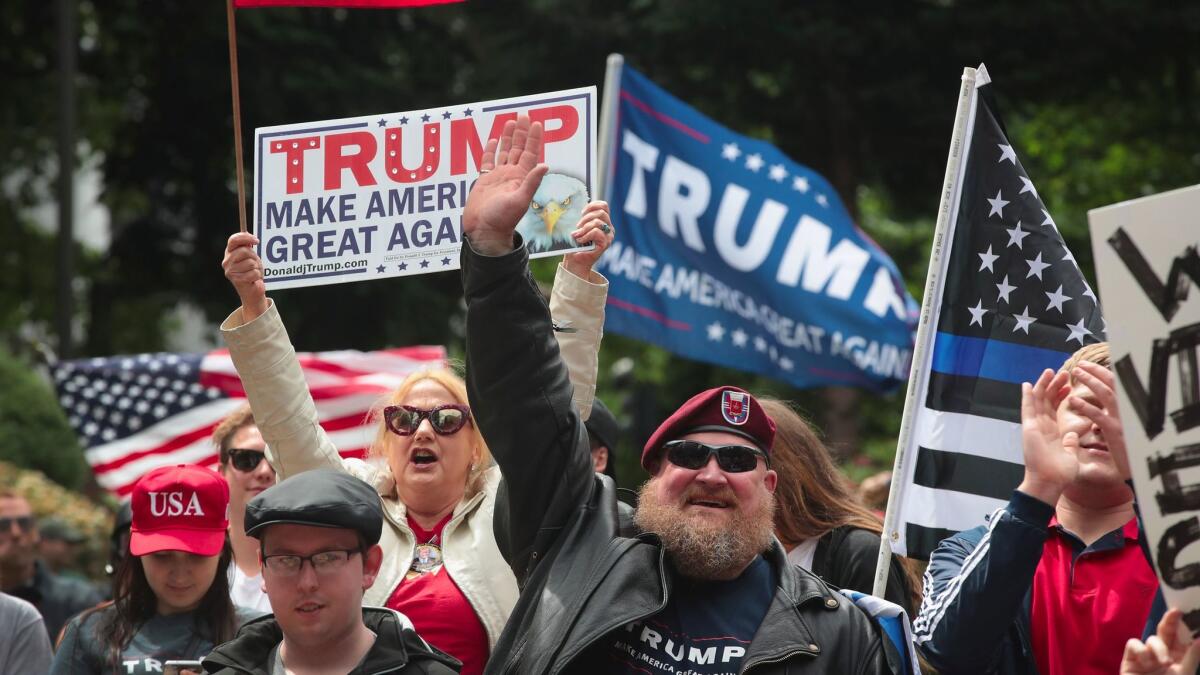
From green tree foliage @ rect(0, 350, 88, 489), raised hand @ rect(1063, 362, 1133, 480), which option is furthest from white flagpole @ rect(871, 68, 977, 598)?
green tree foliage @ rect(0, 350, 88, 489)

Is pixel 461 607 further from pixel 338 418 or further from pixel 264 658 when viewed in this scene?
pixel 338 418

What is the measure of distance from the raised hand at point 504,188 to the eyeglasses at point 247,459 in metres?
2.05

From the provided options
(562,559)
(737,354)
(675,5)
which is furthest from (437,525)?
(675,5)

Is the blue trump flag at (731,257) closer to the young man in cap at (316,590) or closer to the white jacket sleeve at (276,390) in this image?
the white jacket sleeve at (276,390)

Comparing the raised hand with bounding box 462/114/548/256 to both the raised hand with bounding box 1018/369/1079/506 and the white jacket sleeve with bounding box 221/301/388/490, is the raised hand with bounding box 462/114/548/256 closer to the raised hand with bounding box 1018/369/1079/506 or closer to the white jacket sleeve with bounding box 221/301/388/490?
the white jacket sleeve with bounding box 221/301/388/490

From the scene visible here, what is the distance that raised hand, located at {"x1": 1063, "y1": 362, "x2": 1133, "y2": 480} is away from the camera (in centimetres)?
378

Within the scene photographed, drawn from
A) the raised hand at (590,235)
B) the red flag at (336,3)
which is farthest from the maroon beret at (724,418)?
the red flag at (336,3)

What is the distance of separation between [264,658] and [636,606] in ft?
2.80

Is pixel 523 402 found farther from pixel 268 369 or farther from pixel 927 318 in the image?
pixel 927 318

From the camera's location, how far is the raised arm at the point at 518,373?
4082mm

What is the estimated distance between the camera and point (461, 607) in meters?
4.66

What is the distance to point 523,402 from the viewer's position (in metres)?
4.12

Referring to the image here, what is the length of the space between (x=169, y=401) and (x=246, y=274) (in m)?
5.46

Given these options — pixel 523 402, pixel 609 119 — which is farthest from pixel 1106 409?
pixel 609 119
